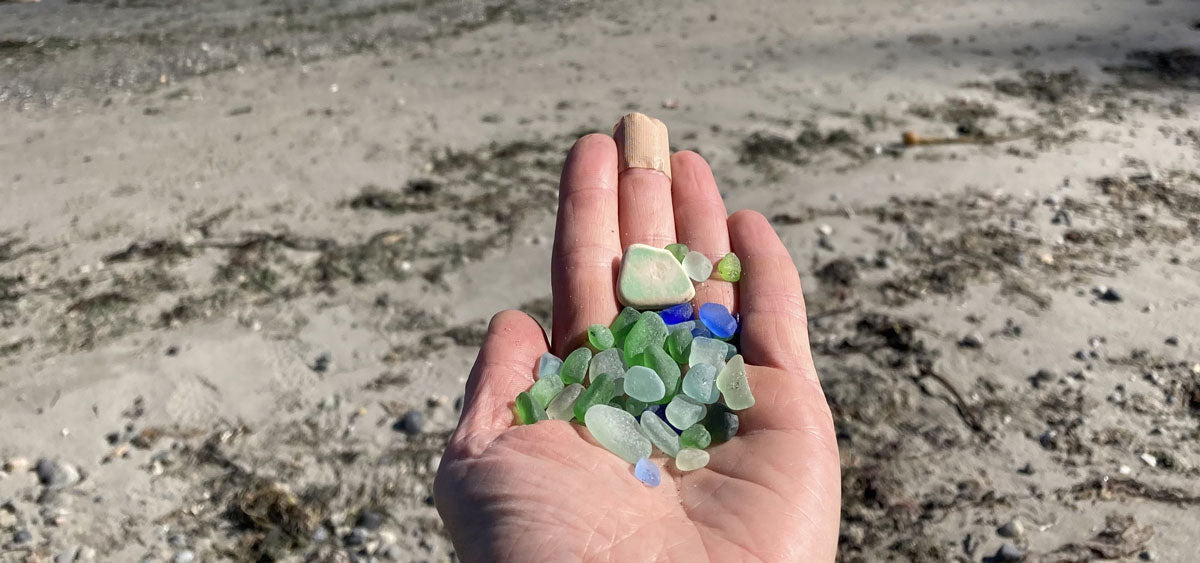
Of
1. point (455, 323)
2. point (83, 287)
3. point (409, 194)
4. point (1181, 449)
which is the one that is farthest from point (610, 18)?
point (1181, 449)

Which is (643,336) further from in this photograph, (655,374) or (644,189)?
(644,189)

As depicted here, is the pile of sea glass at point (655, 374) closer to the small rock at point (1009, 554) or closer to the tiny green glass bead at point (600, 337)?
the tiny green glass bead at point (600, 337)

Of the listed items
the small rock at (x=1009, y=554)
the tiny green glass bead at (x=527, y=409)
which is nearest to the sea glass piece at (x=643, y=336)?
the tiny green glass bead at (x=527, y=409)

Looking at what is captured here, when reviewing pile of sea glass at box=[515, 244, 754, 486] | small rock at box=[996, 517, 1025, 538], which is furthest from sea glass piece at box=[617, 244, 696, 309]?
small rock at box=[996, 517, 1025, 538]

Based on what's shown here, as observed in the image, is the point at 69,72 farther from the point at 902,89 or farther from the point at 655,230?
the point at 902,89

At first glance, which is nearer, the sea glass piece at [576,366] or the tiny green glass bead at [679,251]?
the sea glass piece at [576,366]
